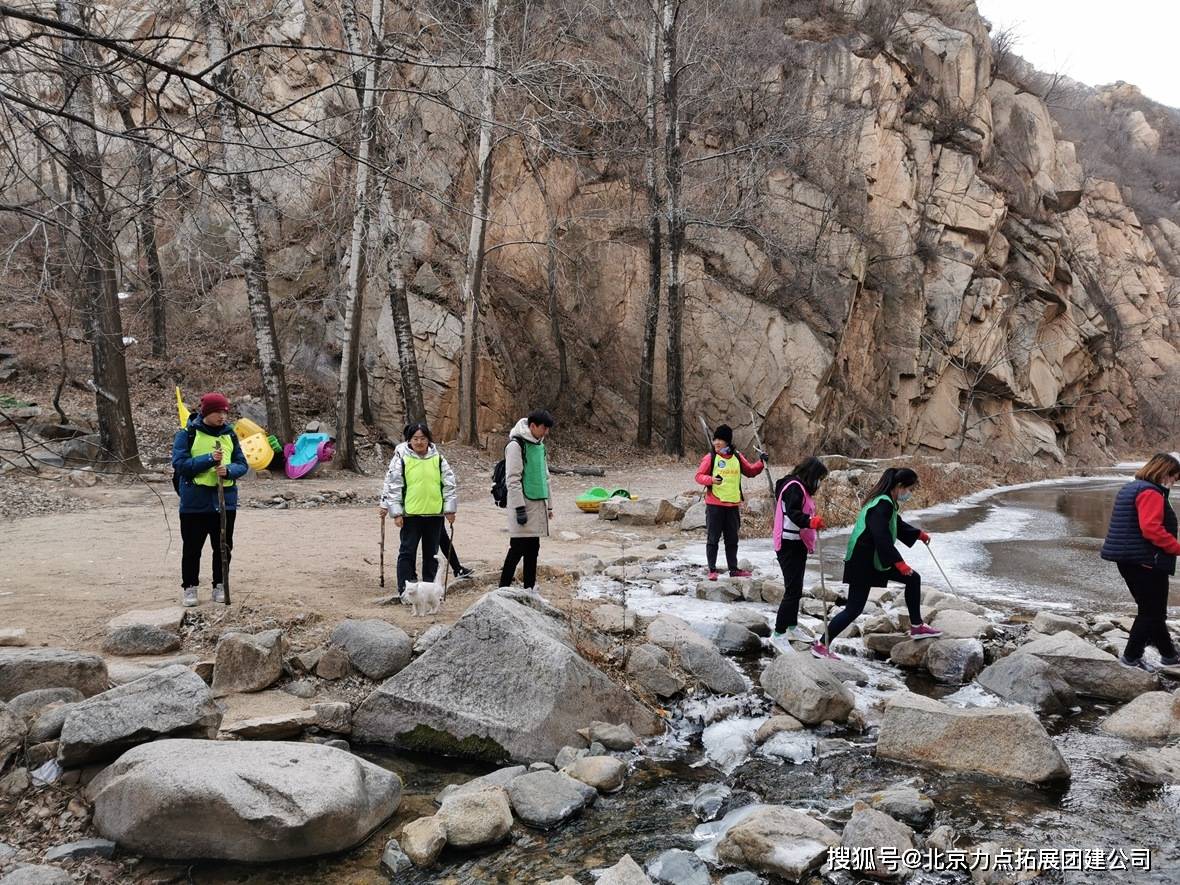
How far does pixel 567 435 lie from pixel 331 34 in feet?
41.6

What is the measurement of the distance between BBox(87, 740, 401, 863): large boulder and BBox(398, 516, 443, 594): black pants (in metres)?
3.26

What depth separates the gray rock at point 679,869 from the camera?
3.83 metres

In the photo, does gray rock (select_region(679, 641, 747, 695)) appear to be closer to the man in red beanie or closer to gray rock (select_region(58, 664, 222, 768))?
gray rock (select_region(58, 664, 222, 768))

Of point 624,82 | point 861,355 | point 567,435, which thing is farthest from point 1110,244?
point 567,435

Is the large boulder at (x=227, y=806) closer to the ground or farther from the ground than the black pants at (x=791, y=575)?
closer to the ground

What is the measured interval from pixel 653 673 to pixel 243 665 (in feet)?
9.83

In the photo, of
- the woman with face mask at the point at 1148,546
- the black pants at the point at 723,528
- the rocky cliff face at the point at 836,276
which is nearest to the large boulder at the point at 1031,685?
the woman with face mask at the point at 1148,546

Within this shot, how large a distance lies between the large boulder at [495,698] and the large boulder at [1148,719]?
3.22 meters

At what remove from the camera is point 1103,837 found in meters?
4.15

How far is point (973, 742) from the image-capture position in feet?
16.4

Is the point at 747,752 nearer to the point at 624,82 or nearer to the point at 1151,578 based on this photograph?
the point at 1151,578

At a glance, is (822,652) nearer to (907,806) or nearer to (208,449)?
(907,806)

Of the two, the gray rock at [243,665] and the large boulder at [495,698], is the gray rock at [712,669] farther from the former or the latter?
the gray rock at [243,665]

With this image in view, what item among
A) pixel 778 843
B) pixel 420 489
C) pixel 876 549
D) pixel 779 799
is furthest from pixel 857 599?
pixel 420 489
